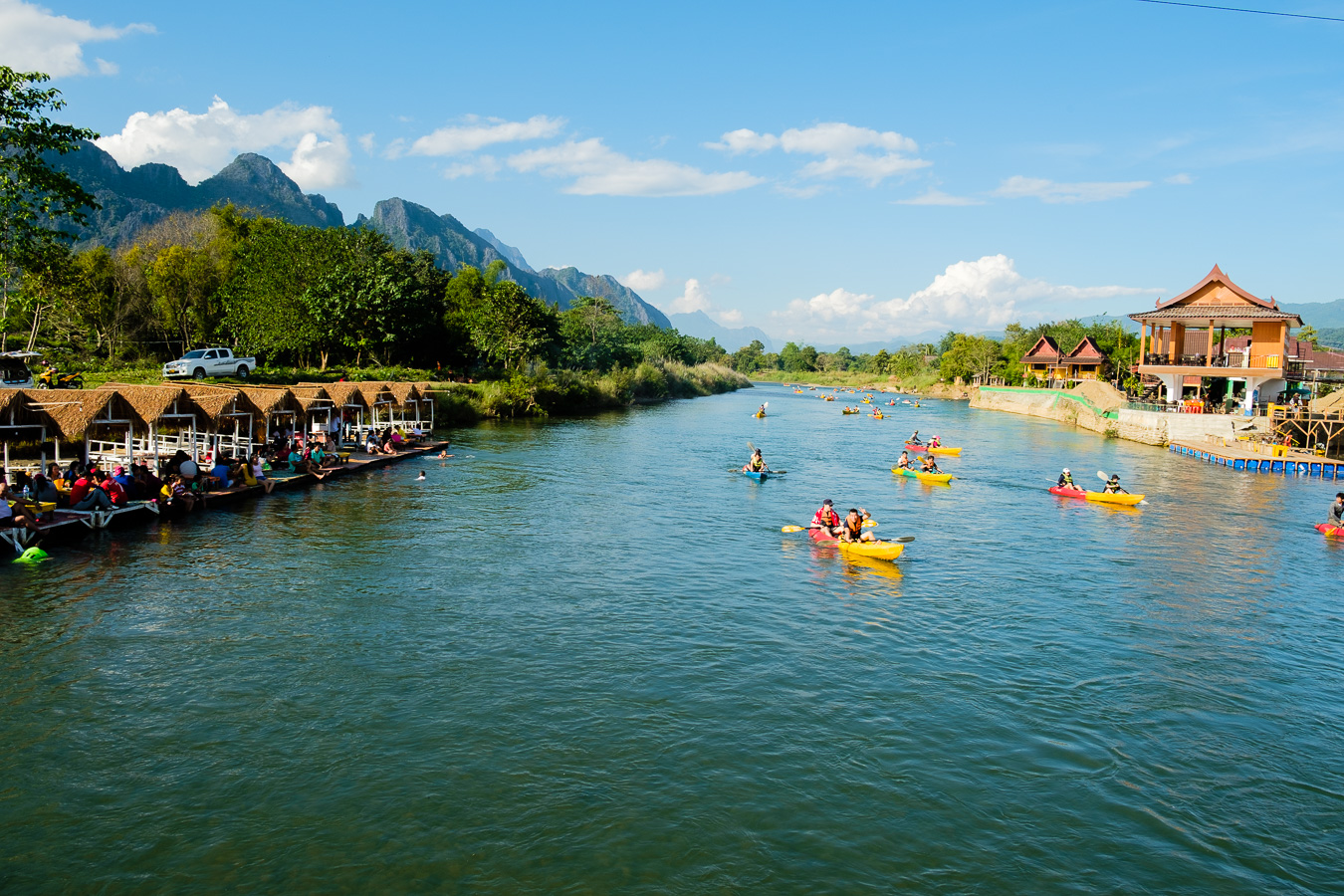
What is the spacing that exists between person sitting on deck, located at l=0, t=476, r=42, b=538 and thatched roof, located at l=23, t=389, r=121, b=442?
262cm

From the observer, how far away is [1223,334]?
59.1 metres

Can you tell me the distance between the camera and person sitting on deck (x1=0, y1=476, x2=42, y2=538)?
2003 centimetres

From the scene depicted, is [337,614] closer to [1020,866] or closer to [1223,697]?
[1020,866]

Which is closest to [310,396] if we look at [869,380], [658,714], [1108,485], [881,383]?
[658,714]

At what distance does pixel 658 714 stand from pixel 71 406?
2051 cm

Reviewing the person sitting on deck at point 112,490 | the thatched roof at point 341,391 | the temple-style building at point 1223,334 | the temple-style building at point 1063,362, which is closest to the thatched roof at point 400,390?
the thatched roof at point 341,391

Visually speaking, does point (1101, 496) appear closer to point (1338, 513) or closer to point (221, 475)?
point (1338, 513)

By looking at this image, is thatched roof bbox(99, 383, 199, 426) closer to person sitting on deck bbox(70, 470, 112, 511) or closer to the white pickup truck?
person sitting on deck bbox(70, 470, 112, 511)

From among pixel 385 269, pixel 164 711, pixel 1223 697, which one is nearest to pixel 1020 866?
pixel 1223 697

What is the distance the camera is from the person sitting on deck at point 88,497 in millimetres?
22219

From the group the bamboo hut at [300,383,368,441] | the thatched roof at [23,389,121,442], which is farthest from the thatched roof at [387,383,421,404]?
the thatched roof at [23,389,121,442]

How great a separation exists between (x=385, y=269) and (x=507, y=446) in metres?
27.6

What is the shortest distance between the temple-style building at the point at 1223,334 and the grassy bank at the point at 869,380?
63.3 metres

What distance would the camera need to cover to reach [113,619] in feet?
52.5
